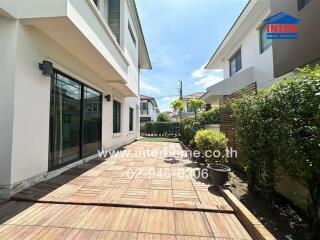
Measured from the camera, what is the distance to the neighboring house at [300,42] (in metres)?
5.43

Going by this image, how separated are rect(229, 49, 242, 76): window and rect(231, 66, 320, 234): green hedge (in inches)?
369

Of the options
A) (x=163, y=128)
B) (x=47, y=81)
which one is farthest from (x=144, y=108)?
(x=47, y=81)

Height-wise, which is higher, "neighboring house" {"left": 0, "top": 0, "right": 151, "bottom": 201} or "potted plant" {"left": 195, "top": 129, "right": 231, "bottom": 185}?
"neighboring house" {"left": 0, "top": 0, "right": 151, "bottom": 201}

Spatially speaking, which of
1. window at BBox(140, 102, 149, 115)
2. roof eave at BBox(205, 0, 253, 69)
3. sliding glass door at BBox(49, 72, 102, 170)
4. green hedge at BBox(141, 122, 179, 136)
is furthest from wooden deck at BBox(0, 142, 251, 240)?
window at BBox(140, 102, 149, 115)

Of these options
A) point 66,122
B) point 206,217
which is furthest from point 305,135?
point 66,122

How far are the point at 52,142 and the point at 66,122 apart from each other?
36.0 inches

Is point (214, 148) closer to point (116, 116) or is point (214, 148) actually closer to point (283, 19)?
point (283, 19)

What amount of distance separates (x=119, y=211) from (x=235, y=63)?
12.5 m

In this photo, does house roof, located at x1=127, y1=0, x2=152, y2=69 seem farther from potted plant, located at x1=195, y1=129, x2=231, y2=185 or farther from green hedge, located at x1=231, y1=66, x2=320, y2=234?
green hedge, located at x1=231, y1=66, x2=320, y2=234

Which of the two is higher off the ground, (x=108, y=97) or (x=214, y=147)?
(x=108, y=97)

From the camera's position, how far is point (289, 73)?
6664 millimetres

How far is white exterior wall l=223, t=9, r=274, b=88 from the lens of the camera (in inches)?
351

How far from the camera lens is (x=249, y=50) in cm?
1081

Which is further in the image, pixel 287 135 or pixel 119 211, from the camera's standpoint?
pixel 119 211
